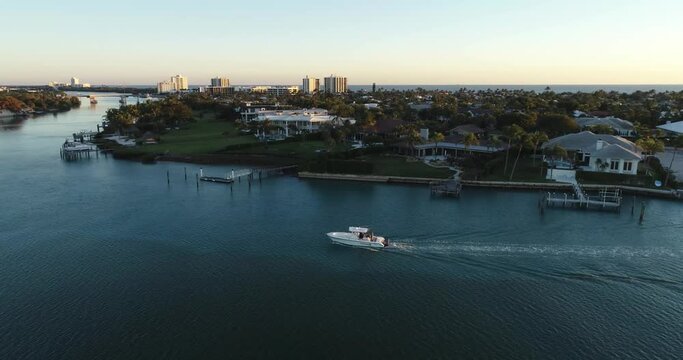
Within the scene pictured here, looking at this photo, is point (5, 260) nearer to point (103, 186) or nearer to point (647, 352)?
point (103, 186)

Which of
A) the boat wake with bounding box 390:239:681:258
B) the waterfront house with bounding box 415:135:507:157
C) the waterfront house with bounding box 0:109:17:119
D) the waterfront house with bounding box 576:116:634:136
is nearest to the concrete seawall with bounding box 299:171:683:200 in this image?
the waterfront house with bounding box 415:135:507:157

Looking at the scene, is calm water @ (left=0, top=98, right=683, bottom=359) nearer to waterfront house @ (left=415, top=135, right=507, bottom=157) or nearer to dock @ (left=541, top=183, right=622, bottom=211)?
dock @ (left=541, top=183, right=622, bottom=211)

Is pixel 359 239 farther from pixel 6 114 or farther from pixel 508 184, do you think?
pixel 6 114

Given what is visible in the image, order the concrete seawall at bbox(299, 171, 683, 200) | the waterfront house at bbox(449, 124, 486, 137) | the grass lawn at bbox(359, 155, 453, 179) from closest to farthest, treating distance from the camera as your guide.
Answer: the concrete seawall at bbox(299, 171, 683, 200), the grass lawn at bbox(359, 155, 453, 179), the waterfront house at bbox(449, 124, 486, 137)

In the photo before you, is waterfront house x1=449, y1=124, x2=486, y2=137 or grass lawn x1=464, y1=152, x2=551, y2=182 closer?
grass lawn x1=464, y1=152, x2=551, y2=182

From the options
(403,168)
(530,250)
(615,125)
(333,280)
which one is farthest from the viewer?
(615,125)

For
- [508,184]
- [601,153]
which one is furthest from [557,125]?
[508,184]

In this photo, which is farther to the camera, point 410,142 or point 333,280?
point 410,142

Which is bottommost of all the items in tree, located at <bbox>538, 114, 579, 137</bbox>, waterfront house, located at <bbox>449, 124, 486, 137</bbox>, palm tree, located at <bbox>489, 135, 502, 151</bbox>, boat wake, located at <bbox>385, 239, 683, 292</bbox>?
boat wake, located at <bbox>385, 239, 683, 292</bbox>
